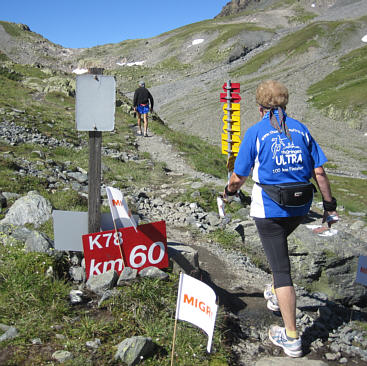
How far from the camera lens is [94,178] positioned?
16.0 ft

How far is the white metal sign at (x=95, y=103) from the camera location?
14.9 feet

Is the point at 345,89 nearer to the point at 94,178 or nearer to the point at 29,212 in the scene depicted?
the point at 29,212

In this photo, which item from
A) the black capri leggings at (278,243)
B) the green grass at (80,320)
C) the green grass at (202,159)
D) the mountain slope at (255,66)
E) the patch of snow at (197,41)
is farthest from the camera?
the patch of snow at (197,41)

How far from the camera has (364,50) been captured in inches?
2527

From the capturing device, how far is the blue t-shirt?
3.86 metres

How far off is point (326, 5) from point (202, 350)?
553 ft

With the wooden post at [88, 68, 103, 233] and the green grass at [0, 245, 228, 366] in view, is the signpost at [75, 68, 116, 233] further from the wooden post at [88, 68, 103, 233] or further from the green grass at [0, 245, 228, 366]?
the green grass at [0, 245, 228, 366]

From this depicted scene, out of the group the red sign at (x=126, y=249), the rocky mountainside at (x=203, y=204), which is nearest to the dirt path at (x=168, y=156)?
the rocky mountainside at (x=203, y=204)

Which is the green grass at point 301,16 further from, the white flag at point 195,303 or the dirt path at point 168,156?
the white flag at point 195,303

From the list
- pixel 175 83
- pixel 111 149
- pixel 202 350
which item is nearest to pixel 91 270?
pixel 202 350

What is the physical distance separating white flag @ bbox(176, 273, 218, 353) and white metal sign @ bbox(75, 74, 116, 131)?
6.81 ft

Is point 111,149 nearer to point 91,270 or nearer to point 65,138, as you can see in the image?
point 65,138

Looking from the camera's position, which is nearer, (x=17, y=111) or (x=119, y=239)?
(x=119, y=239)

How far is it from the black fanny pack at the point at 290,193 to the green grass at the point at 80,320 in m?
1.55
